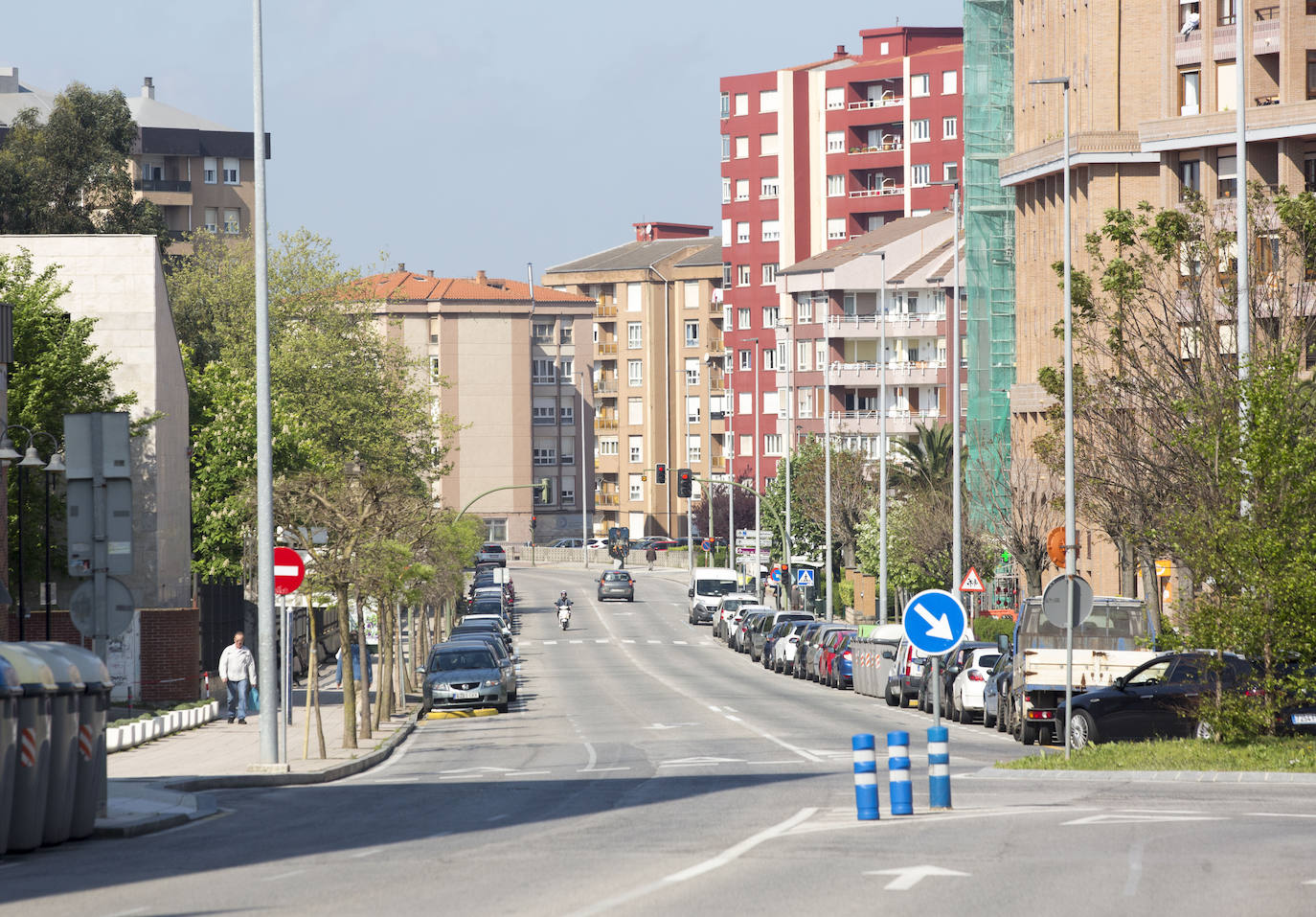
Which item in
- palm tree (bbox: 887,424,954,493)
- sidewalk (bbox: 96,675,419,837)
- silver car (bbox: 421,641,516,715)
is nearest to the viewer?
sidewalk (bbox: 96,675,419,837)

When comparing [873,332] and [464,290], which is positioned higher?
[464,290]

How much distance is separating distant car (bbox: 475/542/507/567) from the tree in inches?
1900

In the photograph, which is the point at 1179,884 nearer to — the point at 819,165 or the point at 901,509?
the point at 901,509

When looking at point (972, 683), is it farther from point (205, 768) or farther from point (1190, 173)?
point (1190, 173)

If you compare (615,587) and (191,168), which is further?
(191,168)

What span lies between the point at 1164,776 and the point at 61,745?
38.2ft

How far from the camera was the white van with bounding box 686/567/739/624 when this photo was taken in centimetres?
8038

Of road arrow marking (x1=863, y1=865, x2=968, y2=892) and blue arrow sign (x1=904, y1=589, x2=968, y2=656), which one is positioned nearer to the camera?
road arrow marking (x1=863, y1=865, x2=968, y2=892)

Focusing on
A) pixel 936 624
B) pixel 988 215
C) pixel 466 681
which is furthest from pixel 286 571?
pixel 988 215

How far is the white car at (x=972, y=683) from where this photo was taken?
33.1 metres

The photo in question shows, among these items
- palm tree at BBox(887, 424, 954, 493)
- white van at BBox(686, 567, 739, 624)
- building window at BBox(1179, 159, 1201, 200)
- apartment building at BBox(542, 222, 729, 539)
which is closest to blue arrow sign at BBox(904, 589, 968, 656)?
building window at BBox(1179, 159, 1201, 200)

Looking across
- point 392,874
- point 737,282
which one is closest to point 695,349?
point 737,282

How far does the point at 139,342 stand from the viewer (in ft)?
147

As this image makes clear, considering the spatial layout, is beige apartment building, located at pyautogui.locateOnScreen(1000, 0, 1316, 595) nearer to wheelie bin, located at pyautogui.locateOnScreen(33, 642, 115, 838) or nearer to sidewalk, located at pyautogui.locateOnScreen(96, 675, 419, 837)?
sidewalk, located at pyautogui.locateOnScreen(96, 675, 419, 837)
